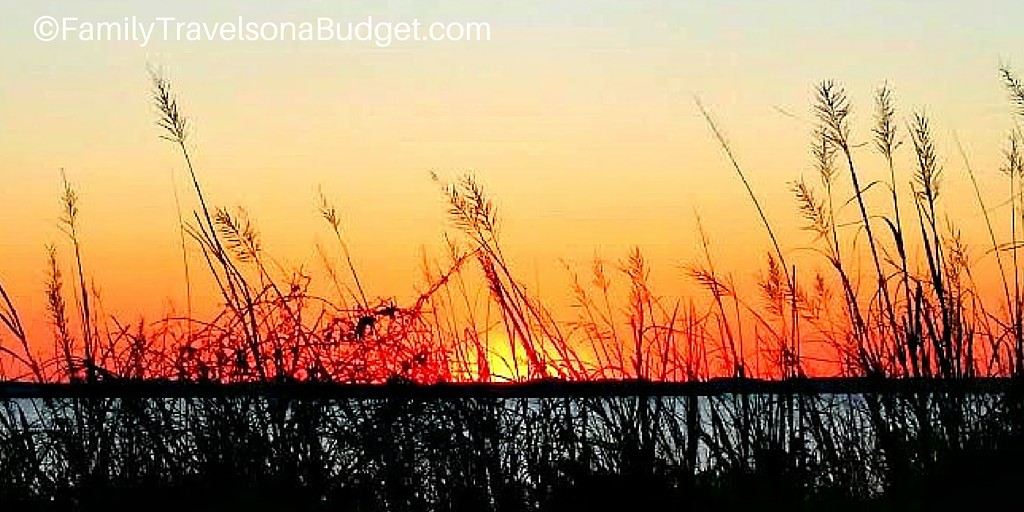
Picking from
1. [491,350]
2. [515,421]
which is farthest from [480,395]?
[491,350]

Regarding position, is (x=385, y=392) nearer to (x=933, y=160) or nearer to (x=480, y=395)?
(x=480, y=395)

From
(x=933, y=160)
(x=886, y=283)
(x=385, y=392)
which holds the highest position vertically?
(x=933, y=160)

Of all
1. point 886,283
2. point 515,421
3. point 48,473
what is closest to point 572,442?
point 515,421

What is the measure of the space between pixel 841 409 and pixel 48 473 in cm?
237

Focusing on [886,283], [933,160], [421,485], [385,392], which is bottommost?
[421,485]

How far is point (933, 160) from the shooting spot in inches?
178

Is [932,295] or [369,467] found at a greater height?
[932,295]

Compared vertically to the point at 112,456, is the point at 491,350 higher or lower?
higher

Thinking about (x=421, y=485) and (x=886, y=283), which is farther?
(x=886, y=283)

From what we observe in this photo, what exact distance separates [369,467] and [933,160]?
1969 millimetres

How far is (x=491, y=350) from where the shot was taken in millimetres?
4676

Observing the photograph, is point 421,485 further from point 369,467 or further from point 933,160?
point 933,160

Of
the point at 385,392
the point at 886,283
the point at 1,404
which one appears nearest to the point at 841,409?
the point at 886,283

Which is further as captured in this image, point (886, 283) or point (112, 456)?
point (886, 283)
